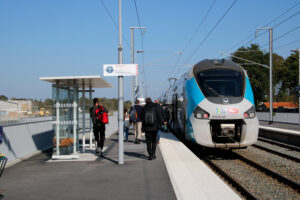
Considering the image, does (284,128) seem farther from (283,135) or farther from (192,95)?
(192,95)

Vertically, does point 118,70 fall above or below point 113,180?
above

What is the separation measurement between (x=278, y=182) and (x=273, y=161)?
10.4 ft

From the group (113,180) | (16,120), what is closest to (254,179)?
(113,180)

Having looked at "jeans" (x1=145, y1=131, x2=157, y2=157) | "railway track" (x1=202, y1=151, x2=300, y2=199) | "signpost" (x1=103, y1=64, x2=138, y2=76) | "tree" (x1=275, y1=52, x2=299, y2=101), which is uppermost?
"tree" (x1=275, y1=52, x2=299, y2=101)

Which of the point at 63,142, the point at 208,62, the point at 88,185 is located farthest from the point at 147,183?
the point at 208,62

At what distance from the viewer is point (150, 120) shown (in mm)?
9938

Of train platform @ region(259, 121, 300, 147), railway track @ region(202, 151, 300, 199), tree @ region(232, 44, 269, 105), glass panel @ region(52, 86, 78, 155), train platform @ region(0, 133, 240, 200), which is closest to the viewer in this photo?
train platform @ region(0, 133, 240, 200)

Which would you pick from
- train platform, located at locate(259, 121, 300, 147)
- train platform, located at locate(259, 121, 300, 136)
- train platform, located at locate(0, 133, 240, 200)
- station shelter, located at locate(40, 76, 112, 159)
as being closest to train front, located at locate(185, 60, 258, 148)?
train platform, located at locate(0, 133, 240, 200)

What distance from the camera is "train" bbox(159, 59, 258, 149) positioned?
11125 mm

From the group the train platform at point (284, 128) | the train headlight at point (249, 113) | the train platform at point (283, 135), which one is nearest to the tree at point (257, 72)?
the train platform at point (284, 128)

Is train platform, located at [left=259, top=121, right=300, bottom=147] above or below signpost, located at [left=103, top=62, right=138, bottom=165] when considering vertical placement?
below

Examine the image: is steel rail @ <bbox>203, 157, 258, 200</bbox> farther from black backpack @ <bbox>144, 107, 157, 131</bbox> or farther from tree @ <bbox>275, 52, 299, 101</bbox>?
tree @ <bbox>275, 52, 299, 101</bbox>

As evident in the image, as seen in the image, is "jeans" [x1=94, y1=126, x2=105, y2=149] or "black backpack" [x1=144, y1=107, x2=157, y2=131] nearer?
"black backpack" [x1=144, y1=107, x2=157, y2=131]

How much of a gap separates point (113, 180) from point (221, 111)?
16.4 feet
